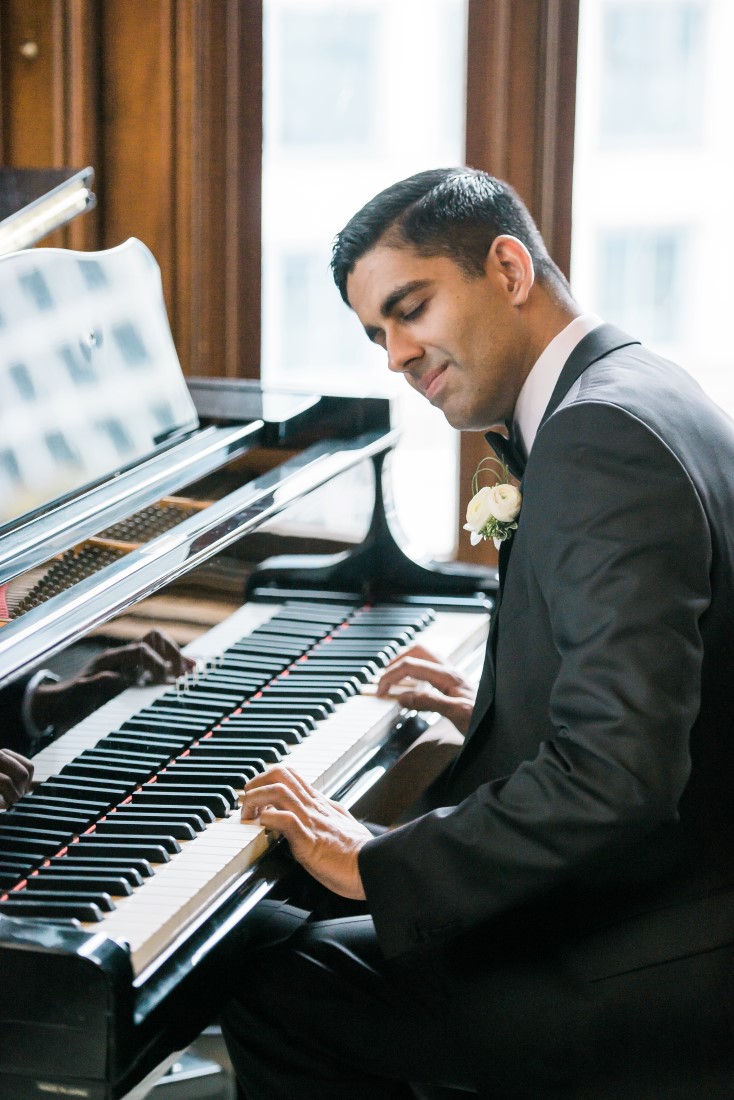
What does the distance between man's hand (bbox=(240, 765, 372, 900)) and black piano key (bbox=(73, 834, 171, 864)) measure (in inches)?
6.1

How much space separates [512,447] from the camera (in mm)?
1960

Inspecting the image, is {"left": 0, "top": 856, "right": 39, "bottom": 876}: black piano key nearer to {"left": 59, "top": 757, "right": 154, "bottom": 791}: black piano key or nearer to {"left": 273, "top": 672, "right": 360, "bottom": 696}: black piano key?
{"left": 59, "top": 757, "right": 154, "bottom": 791}: black piano key

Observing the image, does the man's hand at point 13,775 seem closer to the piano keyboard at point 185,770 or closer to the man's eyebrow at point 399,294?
the piano keyboard at point 185,770

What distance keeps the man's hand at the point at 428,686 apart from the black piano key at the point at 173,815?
597 millimetres

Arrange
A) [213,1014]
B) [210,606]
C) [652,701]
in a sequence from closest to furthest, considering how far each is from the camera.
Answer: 1. [652,701]
2. [213,1014]
3. [210,606]

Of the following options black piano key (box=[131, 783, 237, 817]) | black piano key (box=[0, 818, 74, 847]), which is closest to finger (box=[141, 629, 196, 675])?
black piano key (box=[131, 783, 237, 817])

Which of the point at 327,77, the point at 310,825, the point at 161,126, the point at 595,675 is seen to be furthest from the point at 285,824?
the point at 327,77

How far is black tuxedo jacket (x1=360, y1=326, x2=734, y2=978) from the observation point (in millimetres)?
1461

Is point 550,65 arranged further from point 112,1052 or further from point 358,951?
point 112,1052

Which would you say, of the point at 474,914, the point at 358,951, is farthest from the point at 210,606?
the point at 474,914

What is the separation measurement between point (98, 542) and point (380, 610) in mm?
776

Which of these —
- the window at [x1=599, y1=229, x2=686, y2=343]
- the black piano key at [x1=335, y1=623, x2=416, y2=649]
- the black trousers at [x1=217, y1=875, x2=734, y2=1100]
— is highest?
the window at [x1=599, y1=229, x2=686, y2=343]

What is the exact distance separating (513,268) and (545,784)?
0.73 metres

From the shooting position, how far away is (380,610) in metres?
2.70
